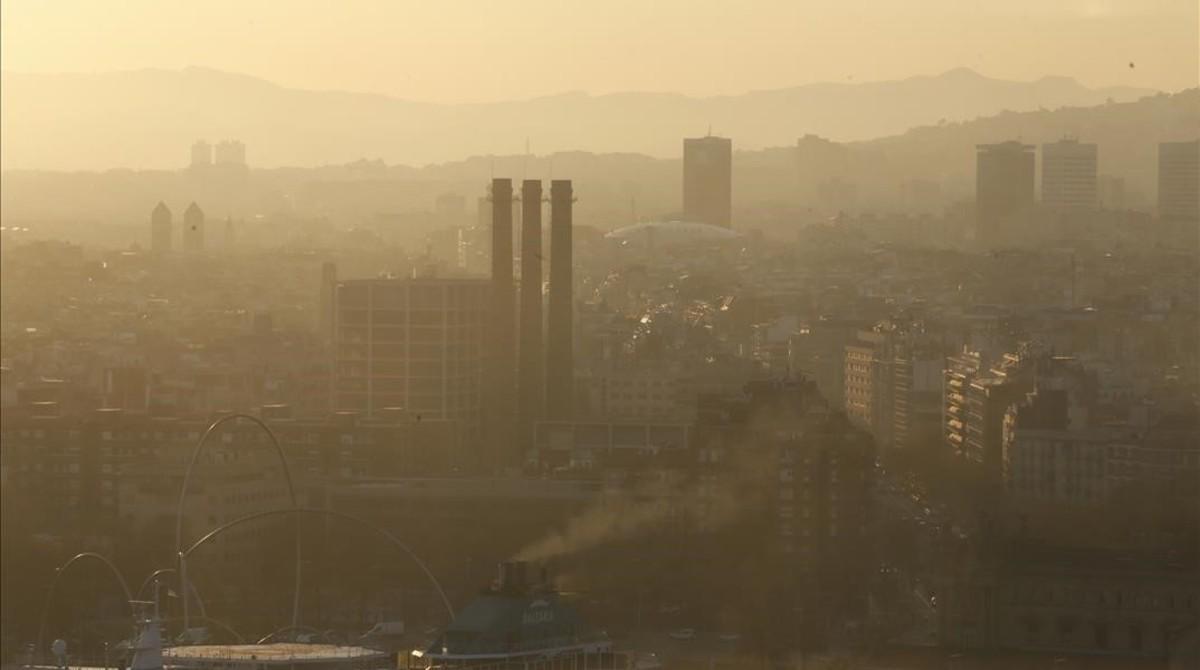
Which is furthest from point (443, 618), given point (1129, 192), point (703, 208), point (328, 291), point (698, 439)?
point (703, 208)

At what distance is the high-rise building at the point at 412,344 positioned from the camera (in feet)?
99.7

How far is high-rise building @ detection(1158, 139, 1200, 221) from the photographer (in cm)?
2978

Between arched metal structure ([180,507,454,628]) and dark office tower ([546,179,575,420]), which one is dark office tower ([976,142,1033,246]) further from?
arched metal structure ([180,507,454,628])

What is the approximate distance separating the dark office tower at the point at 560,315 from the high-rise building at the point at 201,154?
A: 16.0m

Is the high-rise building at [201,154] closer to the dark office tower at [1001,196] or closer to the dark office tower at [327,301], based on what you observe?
the dark office tower at [327,301]

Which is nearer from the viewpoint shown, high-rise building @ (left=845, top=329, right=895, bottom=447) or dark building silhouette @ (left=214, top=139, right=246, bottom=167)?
high-rise building @ (left=845, top=329, right=895, bottom=447)

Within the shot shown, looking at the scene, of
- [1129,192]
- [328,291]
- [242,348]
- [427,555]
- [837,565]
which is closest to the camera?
[837,565]

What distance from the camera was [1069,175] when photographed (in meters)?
32.8

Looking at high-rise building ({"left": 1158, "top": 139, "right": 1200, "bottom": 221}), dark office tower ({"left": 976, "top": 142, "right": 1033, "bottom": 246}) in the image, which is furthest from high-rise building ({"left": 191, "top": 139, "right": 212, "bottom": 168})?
high-rise building ({"left": 1158, "top": 139, "right": 1200, "bottom": 221})

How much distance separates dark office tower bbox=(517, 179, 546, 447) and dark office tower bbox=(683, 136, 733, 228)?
14.4ft

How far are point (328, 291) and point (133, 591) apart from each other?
56.9 ft

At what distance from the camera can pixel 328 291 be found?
36938mm

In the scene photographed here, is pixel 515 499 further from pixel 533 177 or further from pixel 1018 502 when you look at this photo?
pixel 533 177

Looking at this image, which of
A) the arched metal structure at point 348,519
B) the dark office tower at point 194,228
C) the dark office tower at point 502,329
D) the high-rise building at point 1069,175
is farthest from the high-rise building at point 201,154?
the arched metal structure at point 348,519
